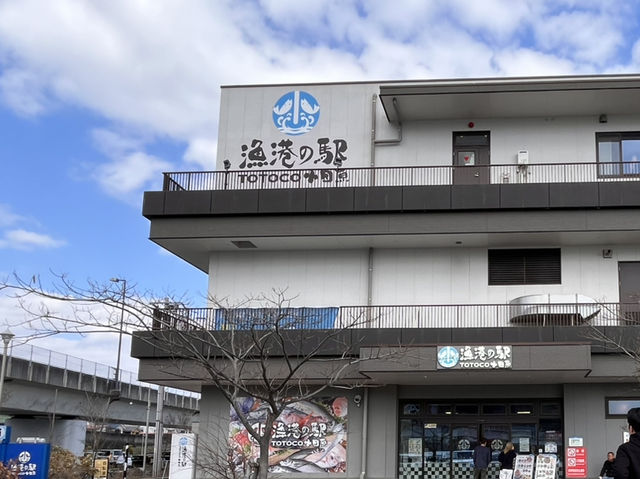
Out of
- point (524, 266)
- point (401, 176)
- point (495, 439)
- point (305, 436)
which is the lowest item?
point (305, 436)

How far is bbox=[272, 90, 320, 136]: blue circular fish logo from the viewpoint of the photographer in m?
29.2

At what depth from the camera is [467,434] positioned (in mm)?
25859

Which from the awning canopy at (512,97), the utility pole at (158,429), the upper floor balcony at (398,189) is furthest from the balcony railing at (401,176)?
the utility pole at (158,429)

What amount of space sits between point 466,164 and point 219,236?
869 centimetres

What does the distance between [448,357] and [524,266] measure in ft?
16.8

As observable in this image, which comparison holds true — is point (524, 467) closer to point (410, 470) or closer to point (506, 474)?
point (506, 474)

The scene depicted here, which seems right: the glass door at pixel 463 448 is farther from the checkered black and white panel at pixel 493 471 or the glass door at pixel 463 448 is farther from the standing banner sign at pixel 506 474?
the standing banner sign at pixel 506 474

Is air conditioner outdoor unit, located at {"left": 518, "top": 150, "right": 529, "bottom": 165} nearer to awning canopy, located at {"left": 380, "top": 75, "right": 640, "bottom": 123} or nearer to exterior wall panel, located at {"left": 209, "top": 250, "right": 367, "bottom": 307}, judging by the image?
awning canopy, located at {"left": 380, "top": 75, "right": 640, "bottom": 123}

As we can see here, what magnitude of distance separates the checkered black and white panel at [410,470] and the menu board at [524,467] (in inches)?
145

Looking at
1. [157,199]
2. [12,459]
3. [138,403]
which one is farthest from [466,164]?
[138,403]

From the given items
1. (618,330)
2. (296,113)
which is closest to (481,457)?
(618,330)


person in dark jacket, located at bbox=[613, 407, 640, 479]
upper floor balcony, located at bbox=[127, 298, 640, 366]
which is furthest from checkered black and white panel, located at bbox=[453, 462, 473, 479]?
person in dark jacket, located at bbox=[613, 407, 640, 479]

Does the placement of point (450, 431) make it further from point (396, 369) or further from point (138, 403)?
point (138, 403)

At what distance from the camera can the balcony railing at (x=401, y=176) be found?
88.4 feet
